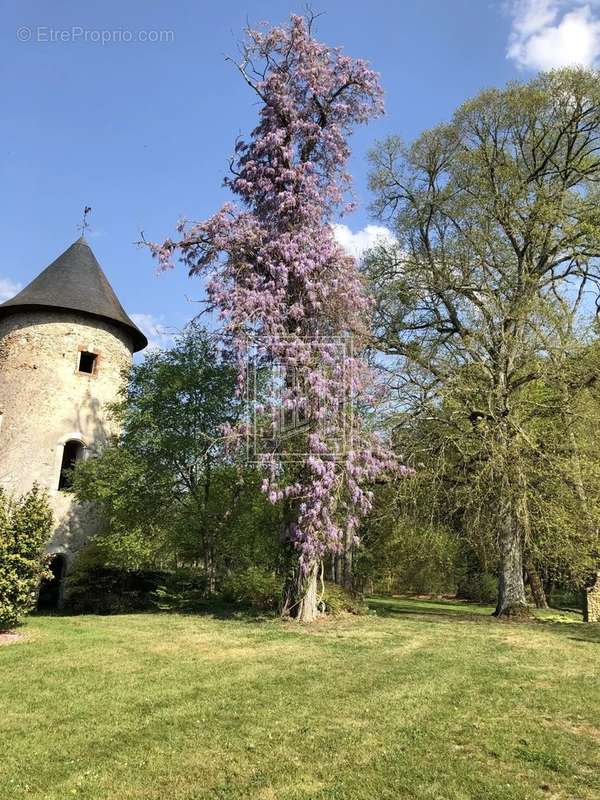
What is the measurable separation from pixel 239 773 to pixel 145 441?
1332cm

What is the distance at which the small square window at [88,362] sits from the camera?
73.0 ft

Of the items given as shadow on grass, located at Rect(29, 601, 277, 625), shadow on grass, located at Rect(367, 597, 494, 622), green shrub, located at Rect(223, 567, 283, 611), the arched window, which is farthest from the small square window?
shadow on grass, located at Rect(367, 597, 494, 622)

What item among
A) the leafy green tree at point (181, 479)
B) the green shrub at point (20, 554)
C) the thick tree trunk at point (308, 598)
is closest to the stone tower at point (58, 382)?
the leafy green tree at point (181, 479)

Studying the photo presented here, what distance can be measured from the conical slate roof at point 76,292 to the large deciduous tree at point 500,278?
10539mm

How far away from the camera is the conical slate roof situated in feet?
71.6

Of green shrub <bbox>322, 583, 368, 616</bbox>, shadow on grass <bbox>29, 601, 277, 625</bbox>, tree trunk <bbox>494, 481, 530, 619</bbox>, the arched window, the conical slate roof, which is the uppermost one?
the conical slate roof

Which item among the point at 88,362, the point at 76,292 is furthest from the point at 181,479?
the point at 76,292

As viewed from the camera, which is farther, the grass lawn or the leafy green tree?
the leafy green tree

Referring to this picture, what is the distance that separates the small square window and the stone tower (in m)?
0.04

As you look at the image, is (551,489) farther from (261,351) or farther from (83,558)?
(83,558)

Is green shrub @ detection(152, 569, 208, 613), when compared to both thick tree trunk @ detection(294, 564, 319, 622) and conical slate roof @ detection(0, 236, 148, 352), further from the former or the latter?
conical slate roof @ detection(0, 236, 148, 352)

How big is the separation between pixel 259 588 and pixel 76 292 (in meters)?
13.7

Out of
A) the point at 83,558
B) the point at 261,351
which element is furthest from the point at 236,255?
the point at 83,558

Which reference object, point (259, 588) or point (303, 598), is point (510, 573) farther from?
point (259, 588)
